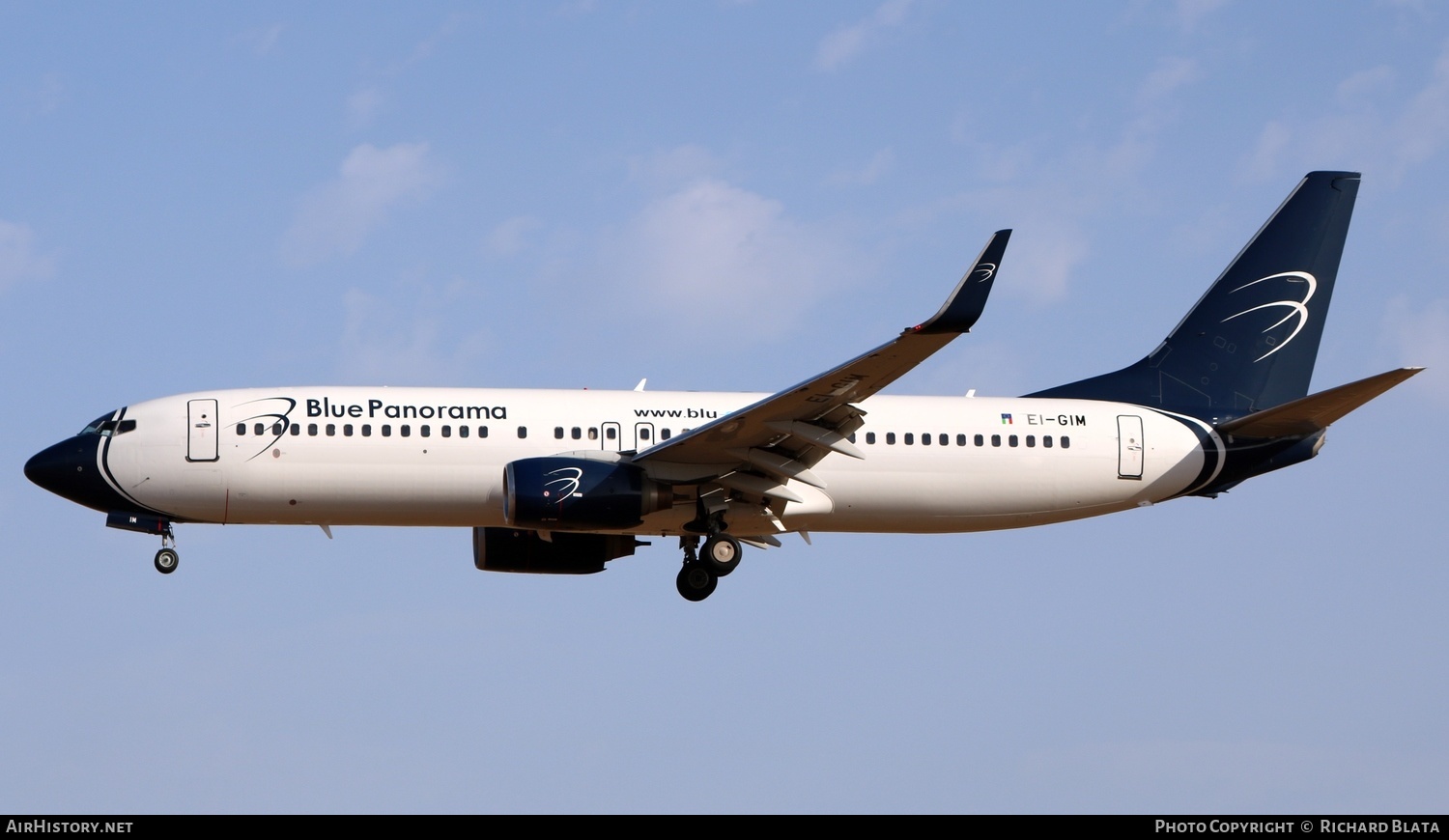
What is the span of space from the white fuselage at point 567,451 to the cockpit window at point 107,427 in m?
0.17

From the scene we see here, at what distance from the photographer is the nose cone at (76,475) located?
34438 millimetres

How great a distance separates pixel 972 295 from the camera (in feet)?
89.7

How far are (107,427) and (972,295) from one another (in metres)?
17.1

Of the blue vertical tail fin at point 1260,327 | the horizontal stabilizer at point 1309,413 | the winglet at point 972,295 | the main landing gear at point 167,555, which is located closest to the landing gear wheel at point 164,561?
the main landing gear at point 167,555

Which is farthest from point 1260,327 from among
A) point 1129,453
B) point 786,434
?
point 786,434

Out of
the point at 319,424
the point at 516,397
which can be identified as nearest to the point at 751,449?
the point at 516,397

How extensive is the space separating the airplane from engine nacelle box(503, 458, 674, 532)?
0.13 feet

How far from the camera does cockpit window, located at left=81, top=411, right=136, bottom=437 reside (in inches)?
1366

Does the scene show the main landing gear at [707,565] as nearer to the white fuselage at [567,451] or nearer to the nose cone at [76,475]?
the white fuselage at [567,451]

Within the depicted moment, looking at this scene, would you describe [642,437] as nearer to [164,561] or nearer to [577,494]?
[577,494]

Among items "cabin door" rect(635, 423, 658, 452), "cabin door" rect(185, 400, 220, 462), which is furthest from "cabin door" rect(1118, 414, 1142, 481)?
"cabin door" rect(185, 400, 220, 462)

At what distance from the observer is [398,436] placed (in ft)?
112
